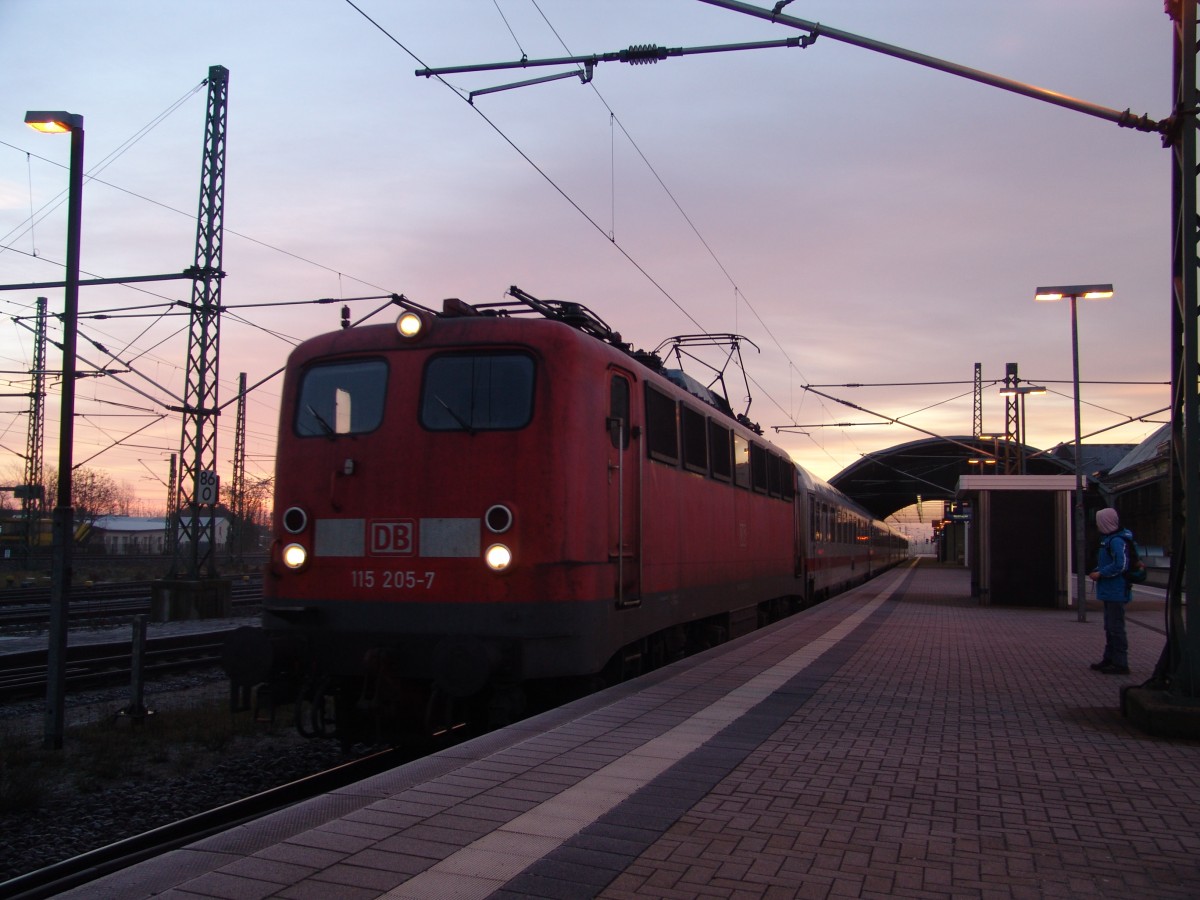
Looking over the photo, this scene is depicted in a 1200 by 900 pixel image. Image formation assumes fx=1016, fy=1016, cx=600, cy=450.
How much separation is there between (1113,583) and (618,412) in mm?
5349

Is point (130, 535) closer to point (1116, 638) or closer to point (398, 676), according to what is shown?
point (398, 676)

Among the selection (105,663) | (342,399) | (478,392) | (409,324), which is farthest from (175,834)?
(105,663)

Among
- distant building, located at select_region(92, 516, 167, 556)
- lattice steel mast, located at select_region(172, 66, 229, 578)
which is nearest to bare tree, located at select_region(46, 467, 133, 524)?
distant building, located at select_region(92, 516, 167, 556)

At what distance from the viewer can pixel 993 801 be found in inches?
200

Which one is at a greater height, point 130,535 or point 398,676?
point 398,676

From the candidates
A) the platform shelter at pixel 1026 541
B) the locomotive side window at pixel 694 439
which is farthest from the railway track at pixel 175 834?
the platform shelter at pixel 1026 541

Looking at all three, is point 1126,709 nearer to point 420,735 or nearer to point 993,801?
point 993,801

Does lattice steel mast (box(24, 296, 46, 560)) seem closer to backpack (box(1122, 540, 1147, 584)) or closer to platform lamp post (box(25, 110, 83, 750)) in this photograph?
platform lamp post (box(25, 110, 83, 750))

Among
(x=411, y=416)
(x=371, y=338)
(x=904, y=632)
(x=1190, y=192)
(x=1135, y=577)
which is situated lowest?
(x=904, y=632)

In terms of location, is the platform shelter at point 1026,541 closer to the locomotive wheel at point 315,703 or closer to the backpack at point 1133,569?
the backpack at point 1133,569

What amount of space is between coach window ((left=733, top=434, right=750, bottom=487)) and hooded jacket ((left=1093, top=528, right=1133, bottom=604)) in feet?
13.5

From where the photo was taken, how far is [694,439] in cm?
1022

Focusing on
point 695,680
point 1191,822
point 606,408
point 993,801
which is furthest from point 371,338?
point 1191,822

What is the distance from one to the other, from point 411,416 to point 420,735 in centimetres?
228
